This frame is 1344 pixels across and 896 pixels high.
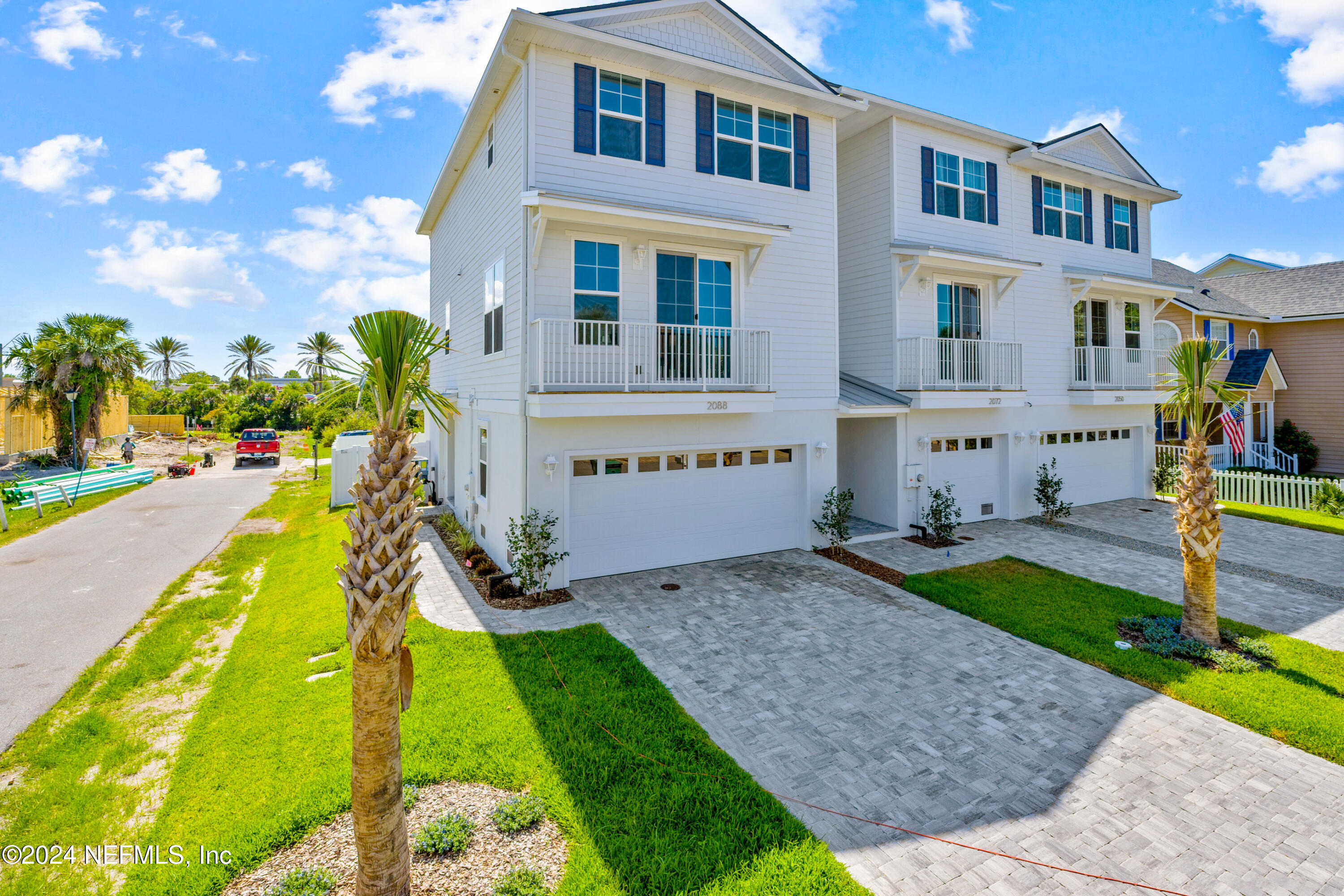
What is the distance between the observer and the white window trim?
10.4 m

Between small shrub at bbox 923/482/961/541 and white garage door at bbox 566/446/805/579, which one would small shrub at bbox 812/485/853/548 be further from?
small shrub at bbox 923/482/961/541

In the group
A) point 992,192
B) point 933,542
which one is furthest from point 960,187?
point 933,542

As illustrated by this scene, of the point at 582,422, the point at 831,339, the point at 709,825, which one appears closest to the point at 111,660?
the point at 582,422

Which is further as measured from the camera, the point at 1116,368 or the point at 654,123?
the point at 1116,368

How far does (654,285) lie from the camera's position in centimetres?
980

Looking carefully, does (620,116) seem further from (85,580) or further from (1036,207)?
(85,580)

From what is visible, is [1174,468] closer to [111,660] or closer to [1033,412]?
[1033,412]

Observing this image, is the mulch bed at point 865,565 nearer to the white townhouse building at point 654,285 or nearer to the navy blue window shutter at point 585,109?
the white townhouse building at point 654,285

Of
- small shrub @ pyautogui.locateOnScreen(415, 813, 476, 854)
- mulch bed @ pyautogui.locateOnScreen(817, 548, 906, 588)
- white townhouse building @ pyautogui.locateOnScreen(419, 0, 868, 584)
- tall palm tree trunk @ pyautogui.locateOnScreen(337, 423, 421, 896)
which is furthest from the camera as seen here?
mulch bed @ pyautogui.locateOnScreen(817, 548, 906, 588)

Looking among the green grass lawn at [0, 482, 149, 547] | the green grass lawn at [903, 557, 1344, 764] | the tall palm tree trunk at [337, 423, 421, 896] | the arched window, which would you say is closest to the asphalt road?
the green grass lawn at [0, 482, 149, 547]

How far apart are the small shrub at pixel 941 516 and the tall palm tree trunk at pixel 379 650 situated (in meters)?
11.3

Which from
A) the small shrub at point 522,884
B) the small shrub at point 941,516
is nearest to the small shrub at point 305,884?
the small shrub at point 522,884

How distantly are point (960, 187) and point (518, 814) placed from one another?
1500cm

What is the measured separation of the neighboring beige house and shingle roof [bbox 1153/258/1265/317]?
61 millimetres
